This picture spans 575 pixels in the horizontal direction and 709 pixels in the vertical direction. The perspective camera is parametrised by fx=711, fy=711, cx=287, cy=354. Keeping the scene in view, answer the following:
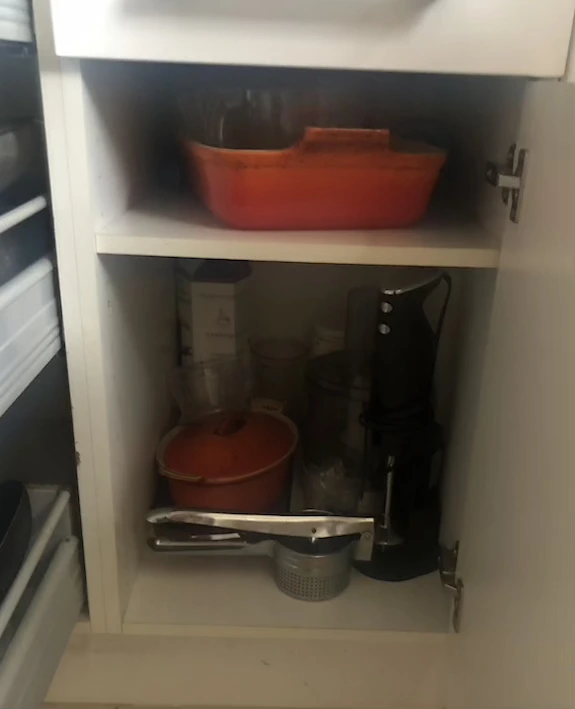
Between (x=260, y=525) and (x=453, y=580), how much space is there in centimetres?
22

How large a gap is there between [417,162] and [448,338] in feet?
1.40

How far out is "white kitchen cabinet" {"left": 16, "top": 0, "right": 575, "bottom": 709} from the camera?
0.50 m

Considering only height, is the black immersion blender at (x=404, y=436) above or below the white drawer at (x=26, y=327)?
below

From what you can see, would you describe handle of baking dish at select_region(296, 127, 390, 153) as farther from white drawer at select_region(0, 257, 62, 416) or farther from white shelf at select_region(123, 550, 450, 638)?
white shelf at select_region(123, 550, 450, 638)

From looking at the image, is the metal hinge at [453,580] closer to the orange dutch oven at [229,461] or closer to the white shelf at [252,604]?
the white shelf at [252,604]

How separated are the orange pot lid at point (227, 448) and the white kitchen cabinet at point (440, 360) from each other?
5 centimetres

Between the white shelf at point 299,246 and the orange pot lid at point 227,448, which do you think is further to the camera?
the orange pot lid at point 227,448

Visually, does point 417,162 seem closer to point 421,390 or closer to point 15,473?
point 421,390

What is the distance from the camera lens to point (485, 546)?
0.64m

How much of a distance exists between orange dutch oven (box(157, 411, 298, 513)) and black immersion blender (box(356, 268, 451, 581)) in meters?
0.12

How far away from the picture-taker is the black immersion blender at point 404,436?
0.80 metres

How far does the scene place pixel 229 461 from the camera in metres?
0.91

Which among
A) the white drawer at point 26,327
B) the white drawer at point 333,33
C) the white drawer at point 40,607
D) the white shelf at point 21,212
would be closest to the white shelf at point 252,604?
the white drawer at point 40,607

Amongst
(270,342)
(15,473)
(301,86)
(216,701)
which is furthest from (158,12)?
(216,701)
